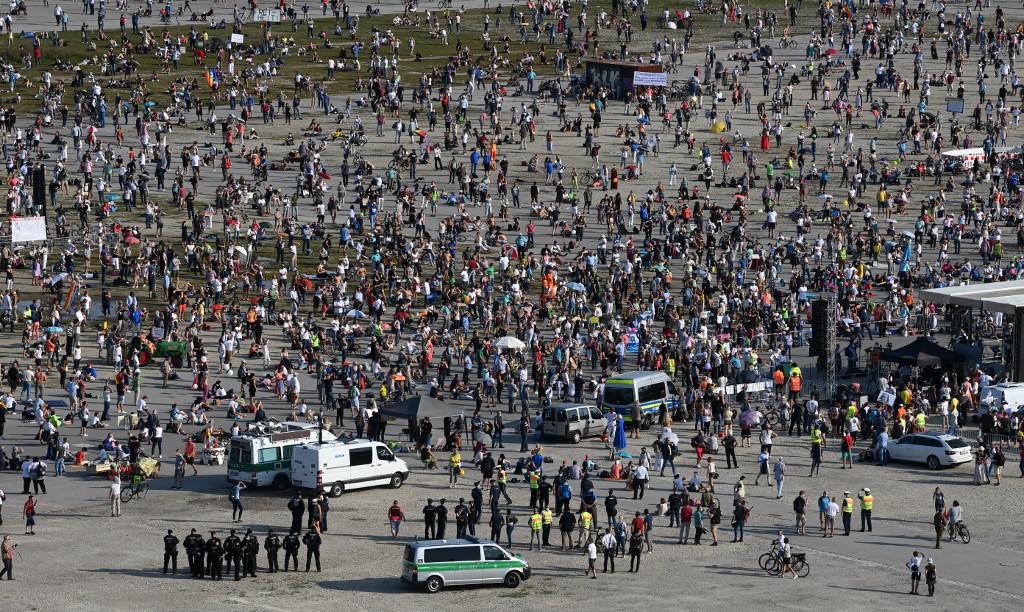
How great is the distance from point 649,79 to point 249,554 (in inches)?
2311

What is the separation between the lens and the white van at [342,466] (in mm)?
50750

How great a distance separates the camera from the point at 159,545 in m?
46.6

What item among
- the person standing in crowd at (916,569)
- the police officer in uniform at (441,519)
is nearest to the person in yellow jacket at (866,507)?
the person standing in crowd at (916,569)

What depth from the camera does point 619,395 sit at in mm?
58594

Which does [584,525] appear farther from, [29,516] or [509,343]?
[509,343]

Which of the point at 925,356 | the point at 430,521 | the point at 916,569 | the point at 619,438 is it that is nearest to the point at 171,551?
the point at 430,521

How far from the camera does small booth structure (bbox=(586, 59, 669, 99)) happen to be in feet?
326

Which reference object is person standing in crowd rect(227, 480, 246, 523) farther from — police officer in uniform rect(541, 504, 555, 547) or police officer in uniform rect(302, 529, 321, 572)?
police officer in uniform rect(541, 504, 555, 547)

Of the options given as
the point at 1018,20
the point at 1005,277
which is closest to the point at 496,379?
the point at 1005,277

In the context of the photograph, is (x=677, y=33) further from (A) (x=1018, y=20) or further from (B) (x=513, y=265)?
(B) (x=513, y=265)

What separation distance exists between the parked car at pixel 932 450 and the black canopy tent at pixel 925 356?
736cm

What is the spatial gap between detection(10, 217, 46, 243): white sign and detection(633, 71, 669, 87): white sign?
113ft

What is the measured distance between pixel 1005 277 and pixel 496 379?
22.5 m

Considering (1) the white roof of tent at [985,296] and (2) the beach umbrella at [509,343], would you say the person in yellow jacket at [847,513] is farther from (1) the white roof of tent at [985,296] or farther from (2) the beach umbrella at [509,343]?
(2) the beach umbrella at [509,343]
